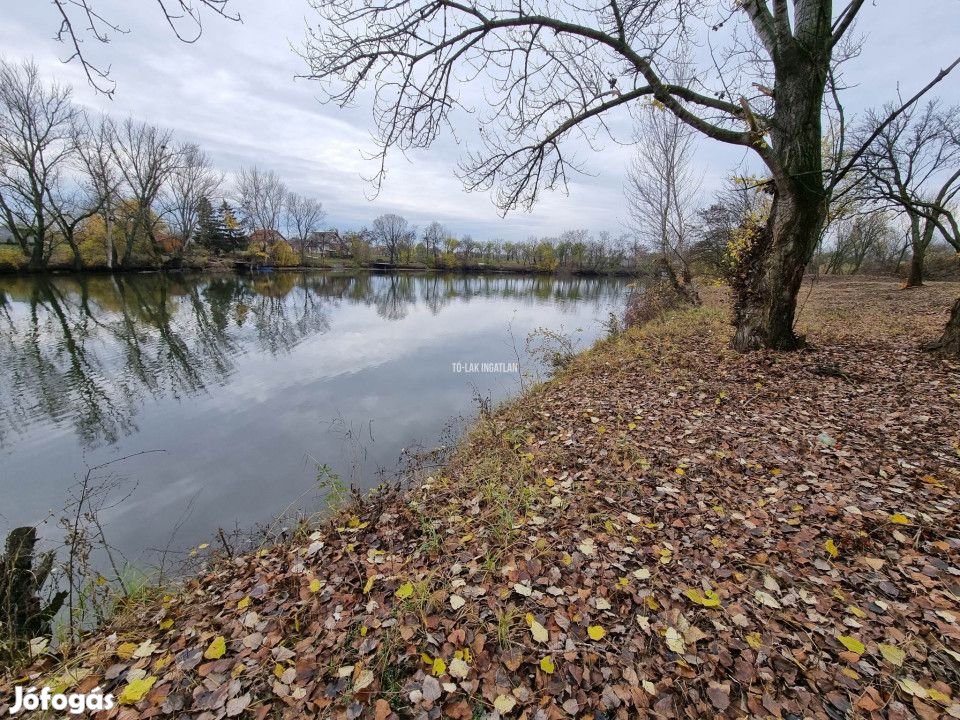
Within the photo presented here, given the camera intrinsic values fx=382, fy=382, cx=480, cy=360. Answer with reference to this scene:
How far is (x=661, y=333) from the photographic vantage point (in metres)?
10.2

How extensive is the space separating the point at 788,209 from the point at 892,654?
609cm

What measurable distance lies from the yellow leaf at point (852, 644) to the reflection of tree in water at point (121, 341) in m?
9.34

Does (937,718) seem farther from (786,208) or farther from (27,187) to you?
(27,187)

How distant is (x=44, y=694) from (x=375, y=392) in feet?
22.6

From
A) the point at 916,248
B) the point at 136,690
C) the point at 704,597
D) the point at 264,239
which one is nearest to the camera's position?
the point at 136,690

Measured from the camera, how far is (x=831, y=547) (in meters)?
2.70

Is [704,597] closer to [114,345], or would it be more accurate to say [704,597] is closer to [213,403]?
[213,403]

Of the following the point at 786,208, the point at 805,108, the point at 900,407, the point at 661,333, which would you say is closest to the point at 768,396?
the point at 900,407

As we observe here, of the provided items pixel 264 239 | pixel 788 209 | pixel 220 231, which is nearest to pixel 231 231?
pixel 220 231

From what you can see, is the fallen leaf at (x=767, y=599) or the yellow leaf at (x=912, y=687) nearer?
the yellow leaf at (x=912, y=687)

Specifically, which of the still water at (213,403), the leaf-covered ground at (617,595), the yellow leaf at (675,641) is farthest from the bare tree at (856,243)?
the yellow leaf at (675,641)

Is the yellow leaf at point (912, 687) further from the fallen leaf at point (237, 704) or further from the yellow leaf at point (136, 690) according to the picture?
the yellow leaf at point (136, 690)

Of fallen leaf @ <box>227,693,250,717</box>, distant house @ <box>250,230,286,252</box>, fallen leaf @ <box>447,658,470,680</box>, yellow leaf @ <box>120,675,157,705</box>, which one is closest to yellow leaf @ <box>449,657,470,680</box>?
fallen leaf @ <box>447,658,470,680</box>

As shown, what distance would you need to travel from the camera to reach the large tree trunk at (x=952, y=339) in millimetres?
5828
